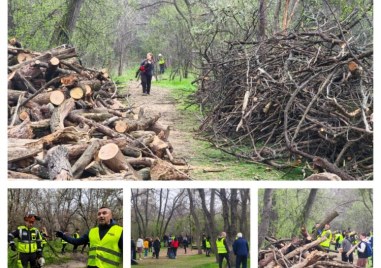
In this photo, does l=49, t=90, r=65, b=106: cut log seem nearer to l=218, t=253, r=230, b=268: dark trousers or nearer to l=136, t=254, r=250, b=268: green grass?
l=136, t=254, r=250, b=268: green grass

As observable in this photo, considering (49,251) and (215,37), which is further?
(215,37)

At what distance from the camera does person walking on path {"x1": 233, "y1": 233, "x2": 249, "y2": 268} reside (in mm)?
6477

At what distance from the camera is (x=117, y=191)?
6.56 metres

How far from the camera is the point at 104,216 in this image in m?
6.43

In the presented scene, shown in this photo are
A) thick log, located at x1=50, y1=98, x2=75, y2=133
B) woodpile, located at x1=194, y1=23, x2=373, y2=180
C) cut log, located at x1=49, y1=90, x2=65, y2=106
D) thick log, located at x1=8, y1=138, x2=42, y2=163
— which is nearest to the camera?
thick log, located at x1=8, y1=138, x2=42, y2=163

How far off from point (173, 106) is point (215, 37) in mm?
1083

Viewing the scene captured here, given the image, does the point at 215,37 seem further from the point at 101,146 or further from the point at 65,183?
the point at 65,183

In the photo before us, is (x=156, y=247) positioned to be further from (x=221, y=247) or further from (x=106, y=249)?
(x=221, y=247)

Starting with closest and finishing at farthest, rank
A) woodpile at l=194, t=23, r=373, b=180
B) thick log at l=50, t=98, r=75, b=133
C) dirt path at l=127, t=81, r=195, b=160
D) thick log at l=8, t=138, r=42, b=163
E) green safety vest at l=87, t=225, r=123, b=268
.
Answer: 1. green safety vest at l=87, t=225, r=123, b=268
2. thick log at l=8, t=138, r=42, b=163
3. woodpile at l=194, t=23, r=373, b=180
4. thick log at l=50, t=98, r=75, b=133
5. dirt path at l=127, t=81, r=195, b=160

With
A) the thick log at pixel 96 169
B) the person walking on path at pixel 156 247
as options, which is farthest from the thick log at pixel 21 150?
the person walking on path at pixel 156 247

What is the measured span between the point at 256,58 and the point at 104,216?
2.81 meters

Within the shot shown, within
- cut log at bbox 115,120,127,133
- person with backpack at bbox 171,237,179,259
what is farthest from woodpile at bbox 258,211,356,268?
cut log at bbox 115,120,127,133

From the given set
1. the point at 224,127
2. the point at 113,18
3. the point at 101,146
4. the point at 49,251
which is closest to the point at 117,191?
the point at 101,146

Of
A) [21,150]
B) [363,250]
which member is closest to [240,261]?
[363,250]
